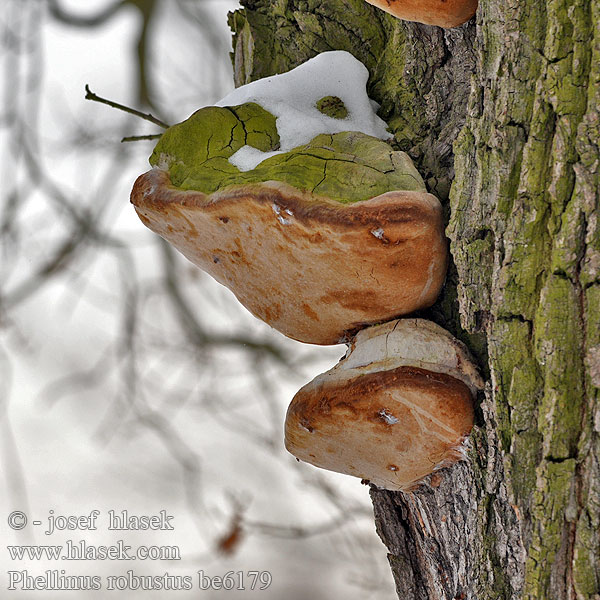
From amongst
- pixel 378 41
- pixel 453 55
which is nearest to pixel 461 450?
pixel 453 55

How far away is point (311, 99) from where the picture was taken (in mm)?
1154

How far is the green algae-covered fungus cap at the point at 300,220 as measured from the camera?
2.92 feet

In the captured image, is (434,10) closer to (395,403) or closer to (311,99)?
(311,99)

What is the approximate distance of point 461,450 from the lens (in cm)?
94

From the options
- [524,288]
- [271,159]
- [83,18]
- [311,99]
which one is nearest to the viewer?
[524,288]

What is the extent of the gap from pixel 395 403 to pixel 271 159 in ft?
1.30

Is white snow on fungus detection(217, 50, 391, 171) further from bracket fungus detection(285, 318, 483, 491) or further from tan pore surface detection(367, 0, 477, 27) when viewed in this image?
bracket fungus detection(285, 318, 483, 491)

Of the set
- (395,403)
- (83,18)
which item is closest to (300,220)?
(395,403)

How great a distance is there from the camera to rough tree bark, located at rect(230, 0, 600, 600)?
769 millimetres

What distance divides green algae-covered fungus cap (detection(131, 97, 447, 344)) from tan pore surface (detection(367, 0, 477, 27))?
0.59ft

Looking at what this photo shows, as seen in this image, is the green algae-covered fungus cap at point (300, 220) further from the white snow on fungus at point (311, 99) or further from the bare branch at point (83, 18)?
the bare branch at point (83, 18)

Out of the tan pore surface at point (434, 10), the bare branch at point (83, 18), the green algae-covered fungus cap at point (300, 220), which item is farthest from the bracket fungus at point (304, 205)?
the bare branch at point (83, 18)

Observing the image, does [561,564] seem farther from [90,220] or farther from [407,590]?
[90,220]

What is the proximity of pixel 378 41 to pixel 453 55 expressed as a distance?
0.79 feet
